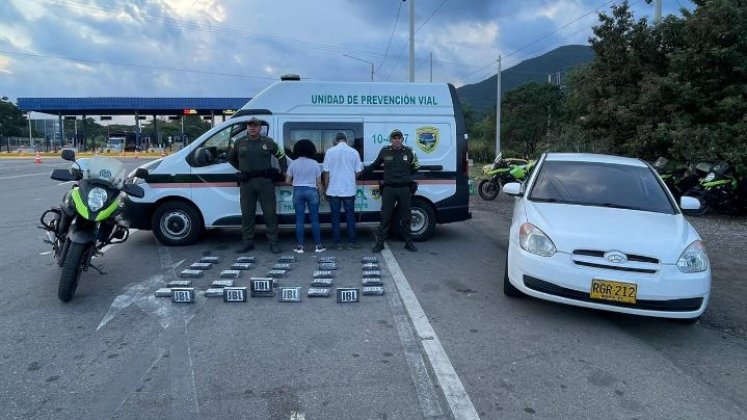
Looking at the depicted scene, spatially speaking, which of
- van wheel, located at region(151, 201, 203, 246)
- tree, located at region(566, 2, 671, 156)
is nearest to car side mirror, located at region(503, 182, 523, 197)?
van wheel, located at region(151, 201, 203, 246)

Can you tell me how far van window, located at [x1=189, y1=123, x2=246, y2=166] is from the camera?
7859 mm

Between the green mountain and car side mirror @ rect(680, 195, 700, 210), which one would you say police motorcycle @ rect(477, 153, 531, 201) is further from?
the green mountain

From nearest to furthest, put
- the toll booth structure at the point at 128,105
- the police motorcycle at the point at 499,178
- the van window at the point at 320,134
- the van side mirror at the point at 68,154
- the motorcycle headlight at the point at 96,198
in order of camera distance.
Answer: the motorcycle headlight at the point at 96,198
the van side mirror at the point at 68,154
the van window at the point at 320,134
the police motorcycle at the point at 499,178
the toll booth structure at the point at 128,105

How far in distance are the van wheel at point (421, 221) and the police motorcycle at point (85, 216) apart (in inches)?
160

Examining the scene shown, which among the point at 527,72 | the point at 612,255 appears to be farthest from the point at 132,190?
the point at 527,72

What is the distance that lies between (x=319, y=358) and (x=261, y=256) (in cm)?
362

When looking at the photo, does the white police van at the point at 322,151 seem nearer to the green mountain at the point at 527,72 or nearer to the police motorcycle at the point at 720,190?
the police motorcycle at the point at 720,190

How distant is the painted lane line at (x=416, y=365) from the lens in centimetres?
330

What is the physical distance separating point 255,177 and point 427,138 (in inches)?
109

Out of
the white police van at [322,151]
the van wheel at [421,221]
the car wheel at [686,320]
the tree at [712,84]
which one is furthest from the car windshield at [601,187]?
the tree at [712,84]

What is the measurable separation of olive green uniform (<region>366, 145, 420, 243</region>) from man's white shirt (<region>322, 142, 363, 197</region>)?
0.34m

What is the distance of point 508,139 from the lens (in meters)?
42.7

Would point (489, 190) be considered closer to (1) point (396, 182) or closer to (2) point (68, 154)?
(1) point (396, 182)

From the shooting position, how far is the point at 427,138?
27.4ft
